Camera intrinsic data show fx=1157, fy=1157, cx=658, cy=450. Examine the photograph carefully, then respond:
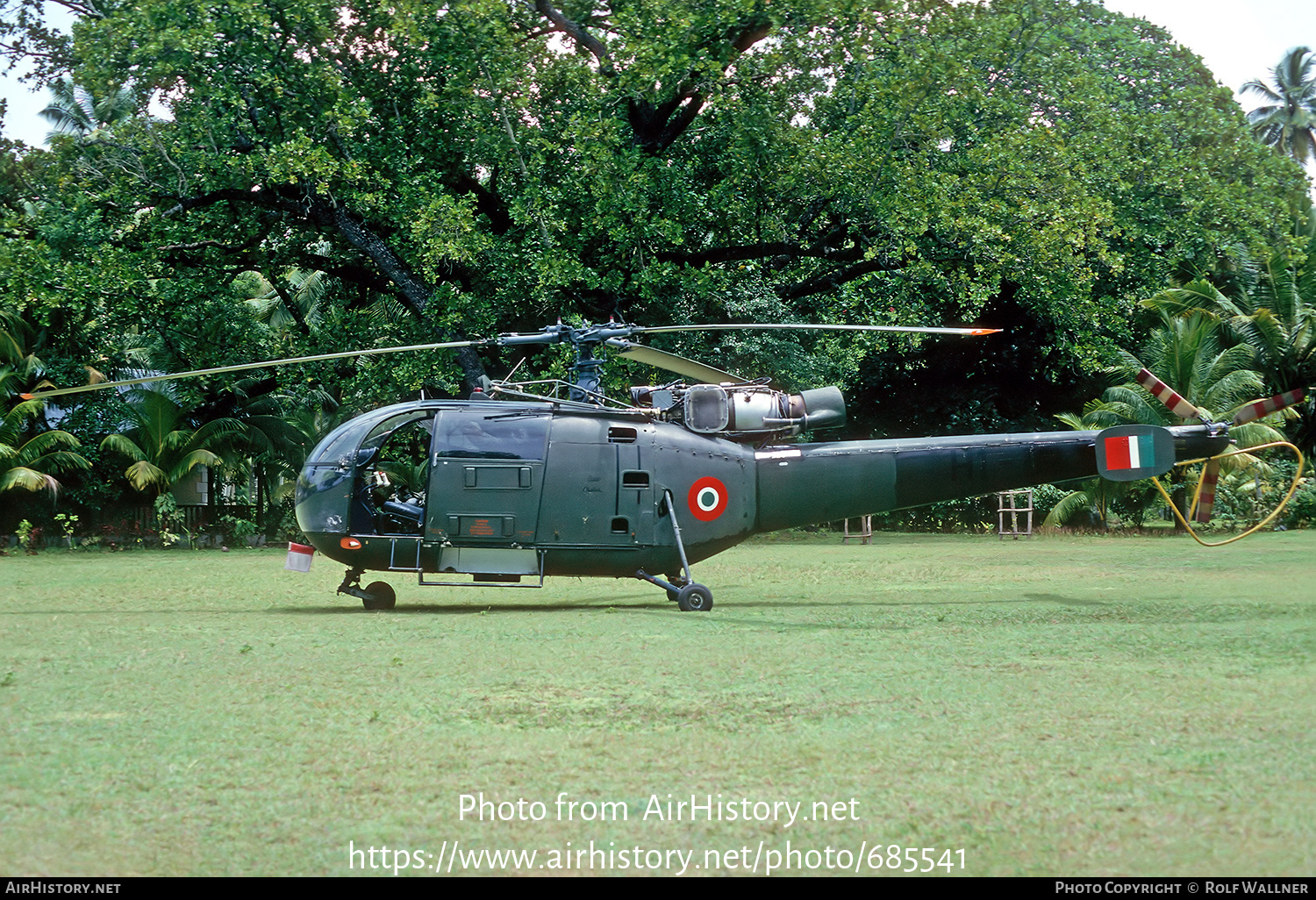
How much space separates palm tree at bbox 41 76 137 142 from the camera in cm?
2458

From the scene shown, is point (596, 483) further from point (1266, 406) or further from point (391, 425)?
point (1266, 406)

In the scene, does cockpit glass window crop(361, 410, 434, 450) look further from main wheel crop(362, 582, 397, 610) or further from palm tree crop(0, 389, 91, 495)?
palm tree crop(0, 389, 91, 495)

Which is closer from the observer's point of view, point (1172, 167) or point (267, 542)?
point (1172, 167)

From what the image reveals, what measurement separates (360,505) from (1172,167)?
22054 millimetres

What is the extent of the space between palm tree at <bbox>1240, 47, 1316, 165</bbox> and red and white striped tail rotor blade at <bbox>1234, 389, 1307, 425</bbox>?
61670mm

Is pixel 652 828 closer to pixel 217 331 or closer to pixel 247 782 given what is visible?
pixel 247 782

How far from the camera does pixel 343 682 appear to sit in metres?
7.37

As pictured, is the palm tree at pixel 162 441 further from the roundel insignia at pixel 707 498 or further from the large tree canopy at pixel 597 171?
the roundel insignia at pixel 707 498

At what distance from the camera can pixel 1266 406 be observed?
1228cm

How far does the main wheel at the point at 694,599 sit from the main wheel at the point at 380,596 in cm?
311

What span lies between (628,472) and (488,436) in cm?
155

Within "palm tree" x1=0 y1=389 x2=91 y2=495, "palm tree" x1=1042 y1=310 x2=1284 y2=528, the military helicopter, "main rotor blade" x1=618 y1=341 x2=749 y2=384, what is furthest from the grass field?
"palm tree" x1=1042 y1=310 x2=1284 y2=528

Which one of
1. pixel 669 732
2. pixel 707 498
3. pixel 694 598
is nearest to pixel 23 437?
pixel 707 498

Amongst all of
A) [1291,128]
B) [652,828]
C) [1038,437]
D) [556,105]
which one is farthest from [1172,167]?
[1291,128]
